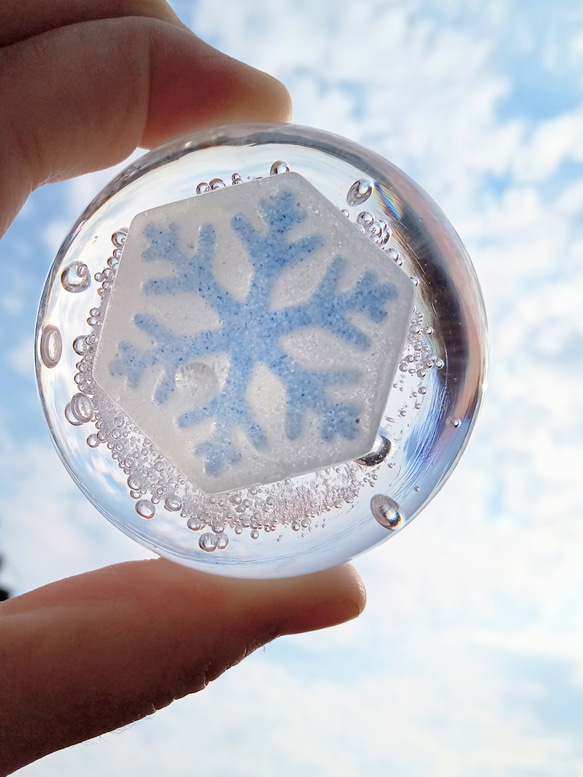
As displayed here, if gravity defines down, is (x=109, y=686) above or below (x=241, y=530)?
below

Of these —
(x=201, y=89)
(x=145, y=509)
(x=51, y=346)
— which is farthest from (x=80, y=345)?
(x=201, y=89)

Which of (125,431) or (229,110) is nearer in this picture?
(125,431)

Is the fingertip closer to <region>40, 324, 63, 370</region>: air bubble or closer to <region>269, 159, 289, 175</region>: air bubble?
<region>269, 159, 289, 175</region>: air bubble

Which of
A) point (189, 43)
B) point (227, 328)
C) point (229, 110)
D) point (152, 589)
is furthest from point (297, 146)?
point (152, 589)

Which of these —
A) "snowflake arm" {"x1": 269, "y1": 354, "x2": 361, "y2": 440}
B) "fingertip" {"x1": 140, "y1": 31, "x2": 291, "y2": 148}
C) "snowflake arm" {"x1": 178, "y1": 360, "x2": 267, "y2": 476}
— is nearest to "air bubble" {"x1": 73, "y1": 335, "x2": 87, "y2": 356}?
"snowflake arm" {"x1": 178, "y1": 360, "x2": 267, "y2": 476}

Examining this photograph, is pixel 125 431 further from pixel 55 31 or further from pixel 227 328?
pixel 55 31
